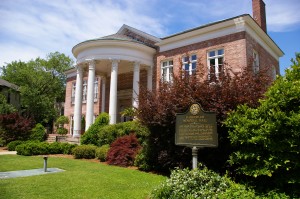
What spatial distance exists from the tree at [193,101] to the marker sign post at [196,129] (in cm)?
113

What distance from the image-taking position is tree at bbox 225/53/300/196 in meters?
6.45

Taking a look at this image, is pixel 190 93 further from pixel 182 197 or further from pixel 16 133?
pixel 16 133

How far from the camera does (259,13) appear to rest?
21.5 metres

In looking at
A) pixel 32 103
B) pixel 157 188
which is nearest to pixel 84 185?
pixel 157 188

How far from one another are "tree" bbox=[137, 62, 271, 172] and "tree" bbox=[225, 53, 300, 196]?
1.35 m

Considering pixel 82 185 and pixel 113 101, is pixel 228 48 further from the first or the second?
pixel 82 185

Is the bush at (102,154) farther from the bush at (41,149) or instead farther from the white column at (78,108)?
the white column at (78,108)

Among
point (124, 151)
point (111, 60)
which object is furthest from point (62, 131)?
point (124, 151)

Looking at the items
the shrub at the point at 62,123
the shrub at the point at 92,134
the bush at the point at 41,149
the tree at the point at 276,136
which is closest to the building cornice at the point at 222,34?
the shrub at the point at 92,134

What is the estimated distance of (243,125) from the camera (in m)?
7.39

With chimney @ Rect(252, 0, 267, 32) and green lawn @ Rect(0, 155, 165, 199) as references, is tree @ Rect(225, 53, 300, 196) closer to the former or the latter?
green lawn @ Rect(0, 155, 165, 199)

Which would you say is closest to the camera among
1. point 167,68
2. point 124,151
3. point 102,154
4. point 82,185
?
point 82,185

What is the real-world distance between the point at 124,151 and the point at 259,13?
16353 mm

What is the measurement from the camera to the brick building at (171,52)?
18.8 meters
